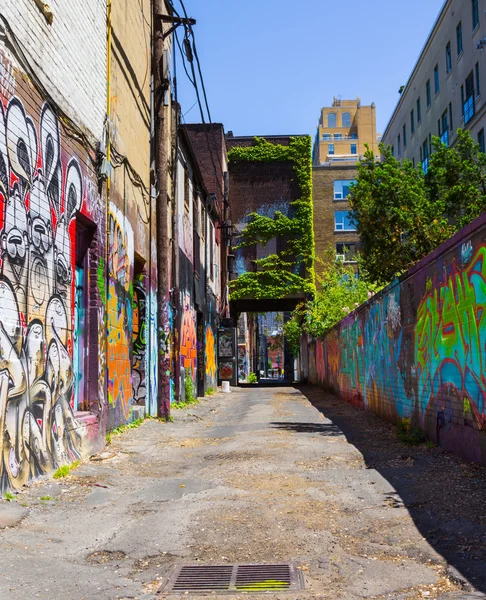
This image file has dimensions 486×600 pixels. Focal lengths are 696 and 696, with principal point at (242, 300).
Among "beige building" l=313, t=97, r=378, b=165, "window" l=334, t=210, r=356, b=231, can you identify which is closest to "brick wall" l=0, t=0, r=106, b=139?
"window" l=334, t=210, r=356, b=231

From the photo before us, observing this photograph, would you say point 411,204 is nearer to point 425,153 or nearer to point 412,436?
point 412,436

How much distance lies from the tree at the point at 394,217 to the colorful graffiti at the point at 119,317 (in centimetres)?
847

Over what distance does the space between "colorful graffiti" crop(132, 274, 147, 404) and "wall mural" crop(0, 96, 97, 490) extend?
543cm

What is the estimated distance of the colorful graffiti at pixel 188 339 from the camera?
67.7 feet

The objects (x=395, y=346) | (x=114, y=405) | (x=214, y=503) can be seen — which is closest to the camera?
(x=214, y=503)

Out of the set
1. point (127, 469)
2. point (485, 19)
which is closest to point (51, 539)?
point (127, 469)

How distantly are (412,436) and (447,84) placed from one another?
25.1 m

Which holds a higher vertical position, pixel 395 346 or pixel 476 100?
pixel 476 100

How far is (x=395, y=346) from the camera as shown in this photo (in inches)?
473

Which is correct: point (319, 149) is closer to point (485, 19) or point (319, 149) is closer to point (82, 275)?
point (485, 19)

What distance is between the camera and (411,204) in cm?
1853

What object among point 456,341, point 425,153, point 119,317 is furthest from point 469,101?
point 456,341

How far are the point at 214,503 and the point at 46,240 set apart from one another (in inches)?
131

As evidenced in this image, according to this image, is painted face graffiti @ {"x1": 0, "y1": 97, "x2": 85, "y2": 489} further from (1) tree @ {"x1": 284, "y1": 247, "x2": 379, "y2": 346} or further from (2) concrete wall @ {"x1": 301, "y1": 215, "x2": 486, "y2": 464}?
(1) tree @ {"x1": 284, "y1": 247, "x2": 379, "y2": 346}
